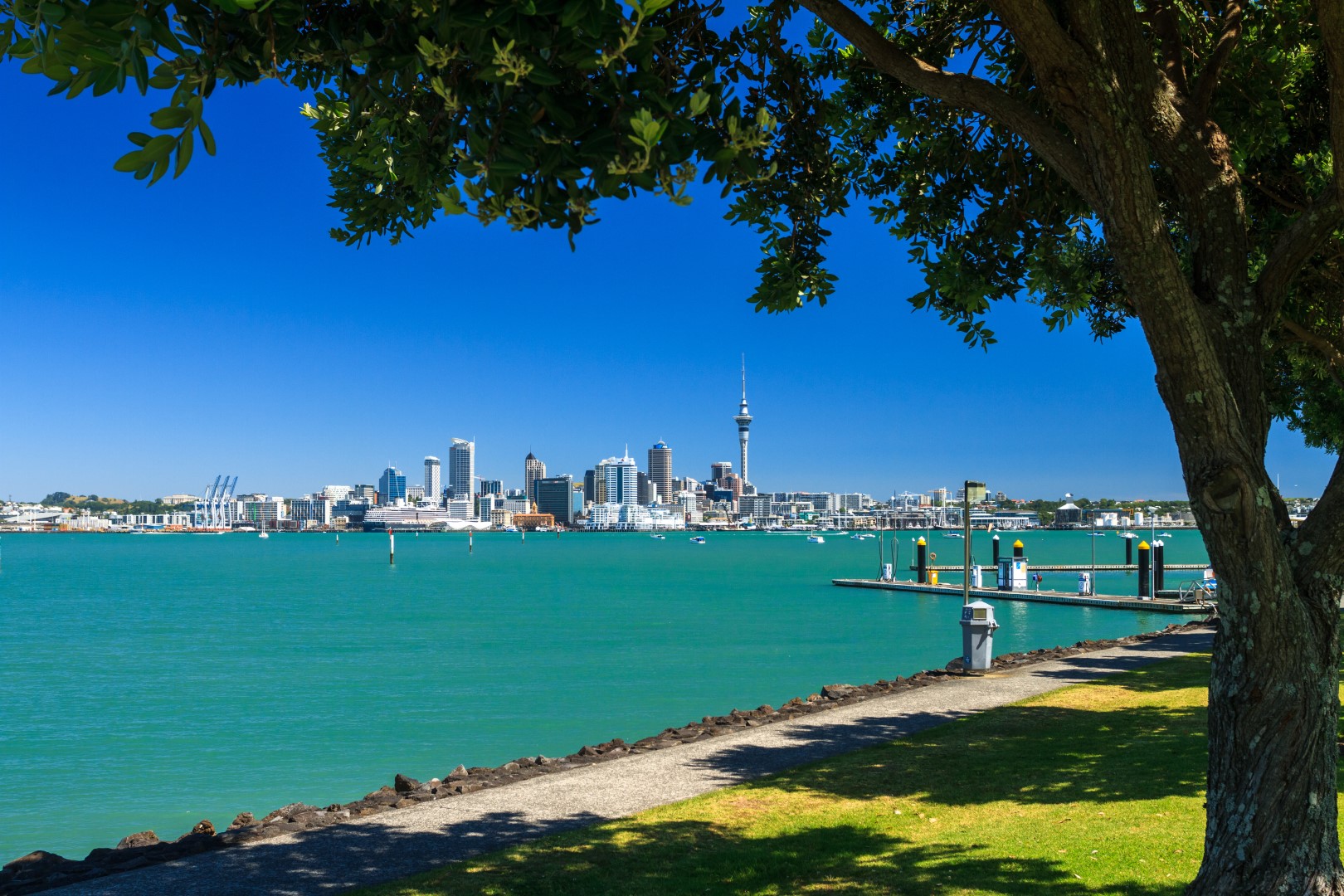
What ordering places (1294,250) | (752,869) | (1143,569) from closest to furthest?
(1294,250) < (752,869) < (1143,569)

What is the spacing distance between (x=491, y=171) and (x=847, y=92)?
19.5ft

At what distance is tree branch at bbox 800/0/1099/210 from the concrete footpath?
6.33 meters

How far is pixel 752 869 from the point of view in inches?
285

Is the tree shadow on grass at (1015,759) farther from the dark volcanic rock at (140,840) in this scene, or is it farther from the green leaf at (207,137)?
the green leaf at (207,137)

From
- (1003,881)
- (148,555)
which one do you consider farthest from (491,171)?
(148,555)

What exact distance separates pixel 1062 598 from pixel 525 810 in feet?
132

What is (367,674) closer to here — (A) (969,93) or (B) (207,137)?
(A) (969,93)

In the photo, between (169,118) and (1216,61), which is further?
(1216,61)

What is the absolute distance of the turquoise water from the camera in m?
19.2

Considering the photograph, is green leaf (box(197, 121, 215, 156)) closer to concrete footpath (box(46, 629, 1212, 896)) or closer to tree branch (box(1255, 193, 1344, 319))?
tree branch (box(1255, 193, 1344, 319))

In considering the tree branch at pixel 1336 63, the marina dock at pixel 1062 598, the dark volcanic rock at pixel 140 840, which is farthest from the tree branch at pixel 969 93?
the marina dock at pixel 1062 598

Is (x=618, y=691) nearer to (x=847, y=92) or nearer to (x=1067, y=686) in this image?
(x=1067, y=686)

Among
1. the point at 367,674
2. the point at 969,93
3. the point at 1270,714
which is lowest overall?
the point at 367,674

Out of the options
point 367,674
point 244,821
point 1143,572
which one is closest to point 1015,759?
point 244,821
